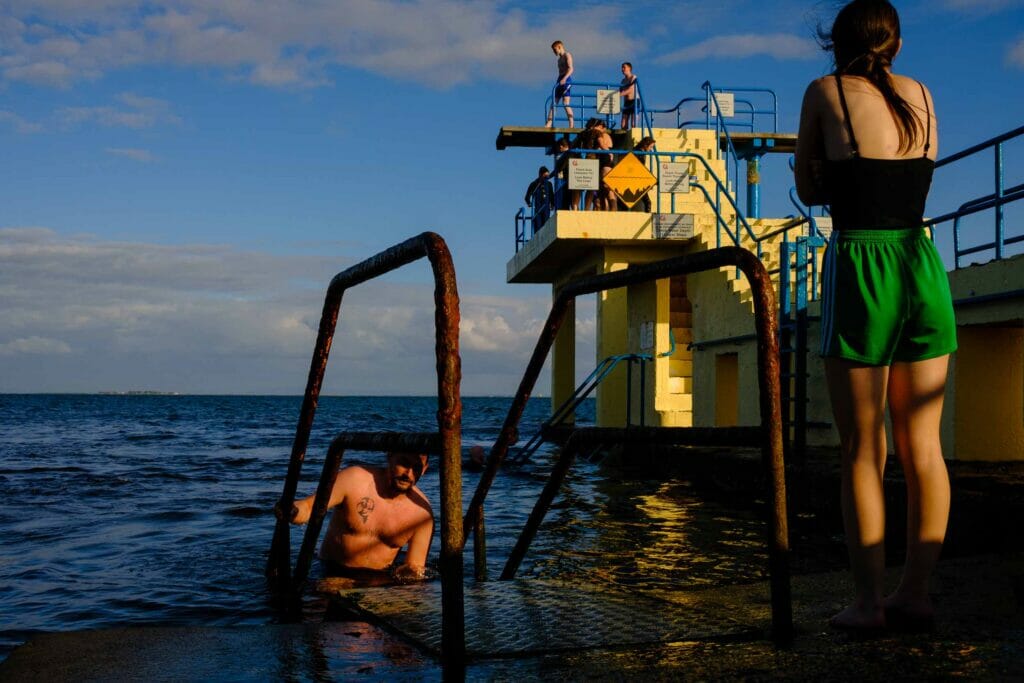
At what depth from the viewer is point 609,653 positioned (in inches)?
118

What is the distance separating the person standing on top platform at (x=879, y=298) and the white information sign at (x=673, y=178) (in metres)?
15.0

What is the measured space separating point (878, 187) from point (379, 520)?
448cm

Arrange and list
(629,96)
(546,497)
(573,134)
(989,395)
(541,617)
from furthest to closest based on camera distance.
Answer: (573,134) < (629,96) < (989,395) < (546,497) < (541,617)

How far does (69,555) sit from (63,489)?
Result: 760 cm

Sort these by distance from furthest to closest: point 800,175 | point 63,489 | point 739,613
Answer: point 63,489, point 739,613, point 800,175

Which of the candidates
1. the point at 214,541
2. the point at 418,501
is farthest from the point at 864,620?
the point at 214,541

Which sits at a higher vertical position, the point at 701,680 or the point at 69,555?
the point at 701,680

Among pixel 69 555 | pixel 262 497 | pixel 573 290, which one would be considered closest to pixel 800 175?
pixel 573 290

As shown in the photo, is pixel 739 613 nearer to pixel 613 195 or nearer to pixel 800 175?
pixel 800 175

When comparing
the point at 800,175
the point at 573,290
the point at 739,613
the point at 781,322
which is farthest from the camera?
the point at 781,322

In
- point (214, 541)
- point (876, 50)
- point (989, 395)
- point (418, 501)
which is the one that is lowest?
point (214, 541)

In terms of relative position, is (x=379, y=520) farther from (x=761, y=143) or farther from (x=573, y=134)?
(x=761, y=143)

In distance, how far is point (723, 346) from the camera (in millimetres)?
16484

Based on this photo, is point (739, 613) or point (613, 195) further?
point (613, 195)
